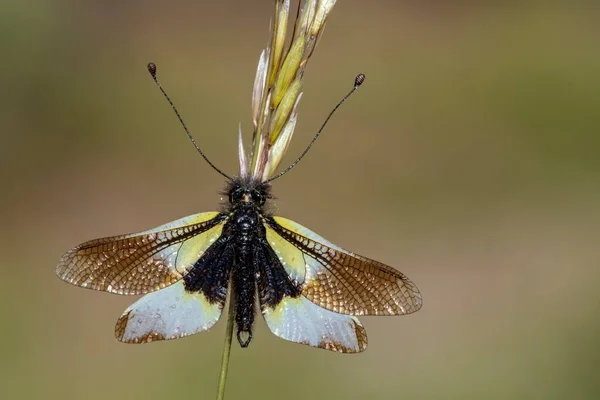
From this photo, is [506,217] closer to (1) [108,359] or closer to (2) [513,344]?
(2) [513,344]

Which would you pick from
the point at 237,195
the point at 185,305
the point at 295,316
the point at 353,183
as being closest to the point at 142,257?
the point at 185,305

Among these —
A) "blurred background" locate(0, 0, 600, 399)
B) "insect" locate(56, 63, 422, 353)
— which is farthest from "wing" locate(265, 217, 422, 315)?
"blurred background" locate(0, 0, 600, 399)

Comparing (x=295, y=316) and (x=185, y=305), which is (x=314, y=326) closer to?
(x=295, y=316)

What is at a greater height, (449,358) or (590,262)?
(590,262)

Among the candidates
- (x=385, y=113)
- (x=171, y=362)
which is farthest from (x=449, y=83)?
(x=171, y=362)

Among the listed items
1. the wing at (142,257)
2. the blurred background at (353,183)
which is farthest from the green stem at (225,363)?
the blurred background at (353,183)

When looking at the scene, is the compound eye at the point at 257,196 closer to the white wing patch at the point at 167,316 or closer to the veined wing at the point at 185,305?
the veined wing at the point at 185,305
